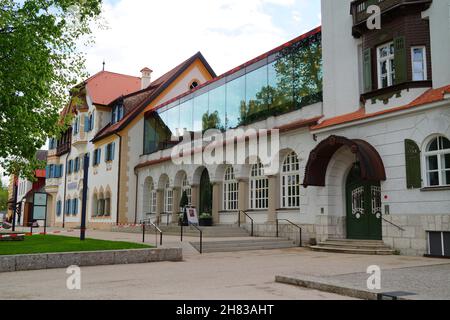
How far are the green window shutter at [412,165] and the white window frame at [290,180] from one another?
5.52 m

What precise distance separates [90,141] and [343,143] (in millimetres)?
27018

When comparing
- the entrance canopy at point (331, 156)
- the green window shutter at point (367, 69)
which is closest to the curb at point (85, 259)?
the entrance canopy at point (331, 156)

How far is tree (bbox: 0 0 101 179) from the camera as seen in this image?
15.6 meters

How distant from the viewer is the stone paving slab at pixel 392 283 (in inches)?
278

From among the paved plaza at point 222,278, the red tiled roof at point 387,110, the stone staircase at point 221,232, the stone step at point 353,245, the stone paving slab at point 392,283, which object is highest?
the red tiled roof at point 387,110

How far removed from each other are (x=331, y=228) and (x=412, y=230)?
3.53 m

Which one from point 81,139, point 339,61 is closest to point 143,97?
point 81,139

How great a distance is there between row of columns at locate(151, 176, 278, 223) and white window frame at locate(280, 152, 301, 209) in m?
0.35

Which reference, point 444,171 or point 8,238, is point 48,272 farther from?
point 444,171

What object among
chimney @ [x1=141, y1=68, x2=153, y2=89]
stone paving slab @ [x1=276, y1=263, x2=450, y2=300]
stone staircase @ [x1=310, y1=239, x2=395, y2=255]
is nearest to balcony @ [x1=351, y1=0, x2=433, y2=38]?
stone staircase @ [x1=310, y1=239, x2=395, y2=255]

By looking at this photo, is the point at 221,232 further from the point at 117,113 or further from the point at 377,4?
the point at 117,113

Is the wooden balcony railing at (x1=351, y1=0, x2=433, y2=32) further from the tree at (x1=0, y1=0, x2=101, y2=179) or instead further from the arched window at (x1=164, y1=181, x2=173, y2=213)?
the arched window at (x1=164, y1=181, x2=173, y2=213)

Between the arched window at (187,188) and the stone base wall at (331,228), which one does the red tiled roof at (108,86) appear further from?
the stone base wall at (331,228)

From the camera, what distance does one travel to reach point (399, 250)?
14.4 meters
